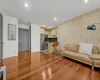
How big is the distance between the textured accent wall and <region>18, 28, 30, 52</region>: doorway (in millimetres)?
3286

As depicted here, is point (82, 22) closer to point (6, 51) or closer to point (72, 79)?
point (72, 79)

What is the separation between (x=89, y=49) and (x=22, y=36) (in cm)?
544

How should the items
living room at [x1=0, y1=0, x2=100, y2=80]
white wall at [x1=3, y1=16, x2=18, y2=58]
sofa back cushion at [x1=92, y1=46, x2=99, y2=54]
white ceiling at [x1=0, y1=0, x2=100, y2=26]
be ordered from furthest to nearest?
white wall at [x1=3, y1=16, x2=18, y2=58]
sofa back cushion at [x1=92, y1=46, x2=99, y2=54]
white ceiling at [x1=0, y1=0, x2=100, y2=26]
living room at [x1=0, y1=0, x2=100, y2=80]

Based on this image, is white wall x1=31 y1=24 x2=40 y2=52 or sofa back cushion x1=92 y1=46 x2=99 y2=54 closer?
sofa back cushion x1=92 y1=46 x2=99 y2=54

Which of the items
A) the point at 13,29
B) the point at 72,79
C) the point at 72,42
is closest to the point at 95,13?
the point at 72,42

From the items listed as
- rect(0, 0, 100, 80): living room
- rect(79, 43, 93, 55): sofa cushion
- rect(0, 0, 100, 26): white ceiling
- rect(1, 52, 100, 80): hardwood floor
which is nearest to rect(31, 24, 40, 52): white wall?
rect(0, 0, 100, 80): living room

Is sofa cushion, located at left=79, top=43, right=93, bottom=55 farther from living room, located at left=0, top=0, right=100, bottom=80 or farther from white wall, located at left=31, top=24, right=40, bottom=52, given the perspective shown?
white wall, located at left=31, top=24, right=40, bottom=52

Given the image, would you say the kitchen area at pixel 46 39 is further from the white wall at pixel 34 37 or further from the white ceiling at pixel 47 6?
the white ceiling at pixel 47 6

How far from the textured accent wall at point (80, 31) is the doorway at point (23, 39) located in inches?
129

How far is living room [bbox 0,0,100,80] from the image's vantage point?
7.77ft

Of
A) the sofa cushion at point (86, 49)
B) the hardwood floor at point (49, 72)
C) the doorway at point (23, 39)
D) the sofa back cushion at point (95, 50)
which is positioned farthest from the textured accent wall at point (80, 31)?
the doorway at point (23, 39)

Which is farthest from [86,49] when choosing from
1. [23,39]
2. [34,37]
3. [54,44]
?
[23,39]

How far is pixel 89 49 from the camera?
3258 millimetres

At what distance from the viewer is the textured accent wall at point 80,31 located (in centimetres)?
337
